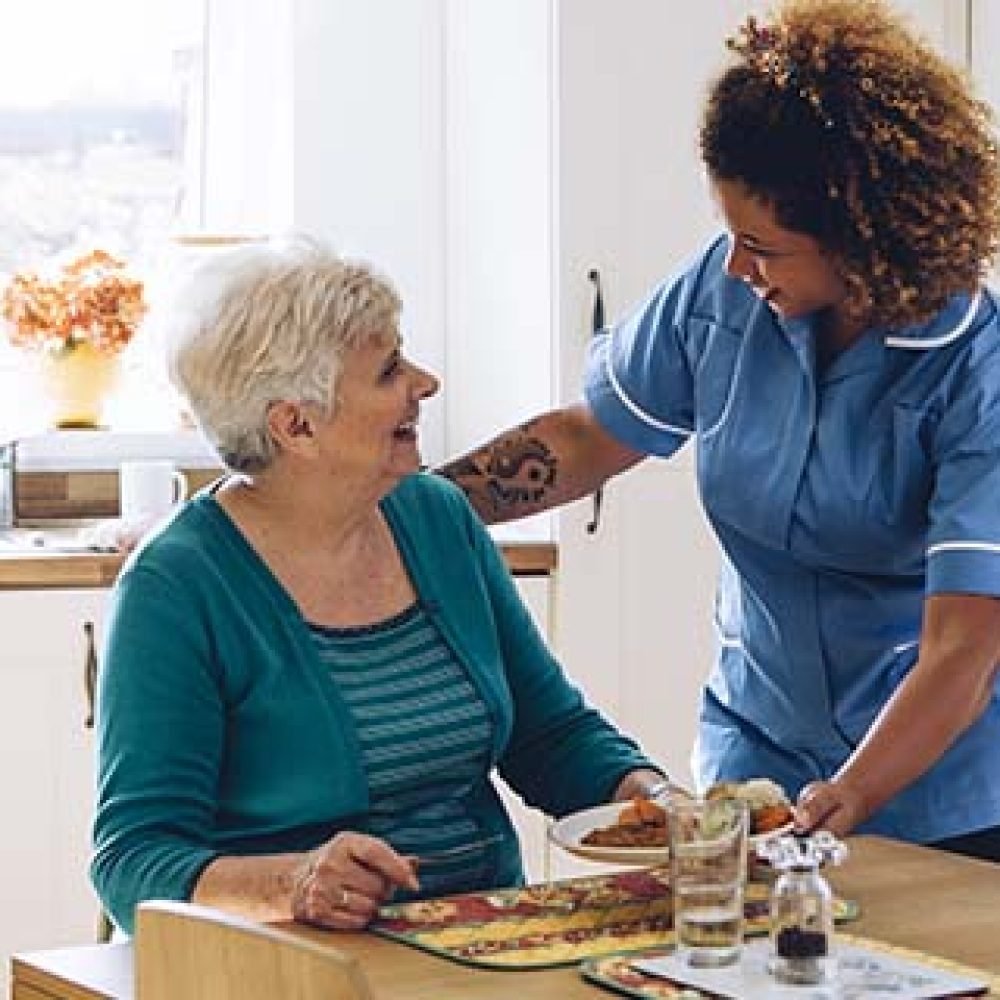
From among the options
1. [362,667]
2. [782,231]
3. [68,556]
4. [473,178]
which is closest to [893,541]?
[782,231]

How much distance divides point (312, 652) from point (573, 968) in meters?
0.48

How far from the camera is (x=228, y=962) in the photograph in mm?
1659

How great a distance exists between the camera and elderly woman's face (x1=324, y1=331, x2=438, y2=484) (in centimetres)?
255

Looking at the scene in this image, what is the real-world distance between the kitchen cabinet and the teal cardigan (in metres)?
1.41

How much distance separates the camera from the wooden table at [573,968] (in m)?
2.04

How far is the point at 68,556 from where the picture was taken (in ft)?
12.7

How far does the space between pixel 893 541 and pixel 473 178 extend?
6.28 feet

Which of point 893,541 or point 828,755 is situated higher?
point 893,541

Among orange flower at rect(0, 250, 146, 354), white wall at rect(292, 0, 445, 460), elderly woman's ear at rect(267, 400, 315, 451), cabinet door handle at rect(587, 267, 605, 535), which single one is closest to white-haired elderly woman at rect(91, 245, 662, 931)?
elderly woman's ear at rect(267, 400, 315, 451)

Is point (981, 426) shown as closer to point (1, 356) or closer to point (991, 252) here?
point (991, 252)

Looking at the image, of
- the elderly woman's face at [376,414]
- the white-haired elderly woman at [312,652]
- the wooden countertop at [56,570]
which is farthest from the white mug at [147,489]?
the elderly woman's face at [376,414]

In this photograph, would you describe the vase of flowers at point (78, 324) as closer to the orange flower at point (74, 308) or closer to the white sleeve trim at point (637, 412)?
the orange flower at point (74, 308)

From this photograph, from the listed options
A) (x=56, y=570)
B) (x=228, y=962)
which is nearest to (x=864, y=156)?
(x=228, y=962)

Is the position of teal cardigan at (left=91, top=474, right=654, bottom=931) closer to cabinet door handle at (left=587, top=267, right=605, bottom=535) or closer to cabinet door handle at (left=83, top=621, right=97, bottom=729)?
cabinet door handle at (left=83, top=621, right=97, bottom=729)
